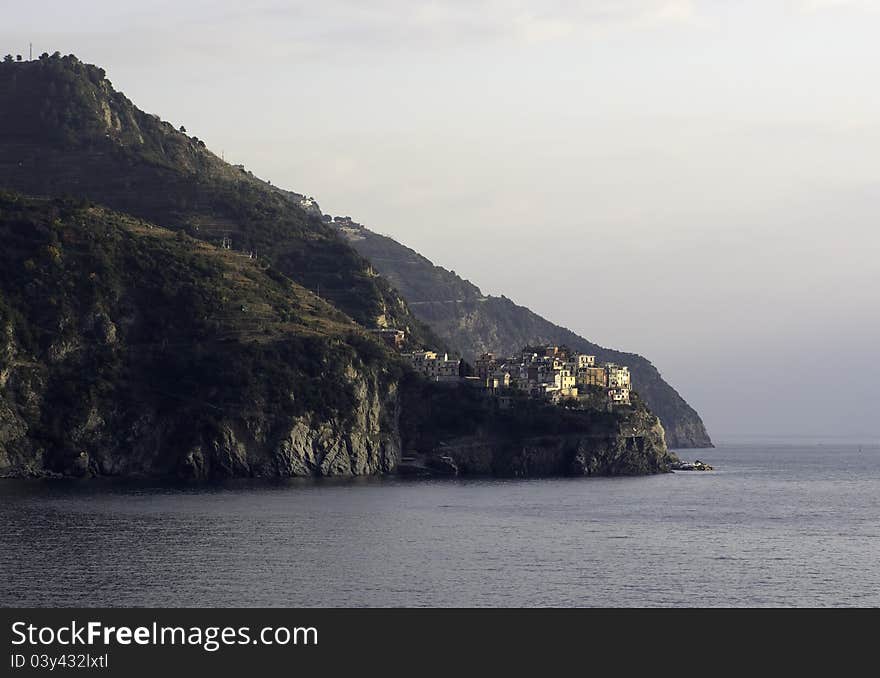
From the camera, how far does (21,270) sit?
196250 mm

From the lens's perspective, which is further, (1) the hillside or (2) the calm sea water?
(1) the hillside

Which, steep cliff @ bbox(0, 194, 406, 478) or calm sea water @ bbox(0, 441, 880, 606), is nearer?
calm sea water @ bbox(0, 441, 880, 606)

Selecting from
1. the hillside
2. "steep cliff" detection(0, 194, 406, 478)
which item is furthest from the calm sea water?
"steep cliff" detection(0, 194, 406, 478)

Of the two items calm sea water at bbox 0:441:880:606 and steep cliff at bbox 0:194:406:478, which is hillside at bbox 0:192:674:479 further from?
calm sea water at bbox 0:441:880:606

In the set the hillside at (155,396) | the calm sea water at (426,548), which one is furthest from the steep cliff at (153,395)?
the calm sea water at (426,548)

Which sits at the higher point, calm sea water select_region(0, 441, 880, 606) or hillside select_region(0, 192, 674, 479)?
hillside select_region(0, 192, 674, 479)

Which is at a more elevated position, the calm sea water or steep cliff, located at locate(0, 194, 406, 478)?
steep cliff, located at locate(0, 194, 406, 478)

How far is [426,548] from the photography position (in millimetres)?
97875

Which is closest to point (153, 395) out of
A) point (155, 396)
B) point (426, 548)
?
point (155, 396)

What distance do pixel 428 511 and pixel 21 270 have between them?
90316 millimetres

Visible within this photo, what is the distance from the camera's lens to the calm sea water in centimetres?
7681

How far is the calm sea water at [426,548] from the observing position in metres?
76.8
